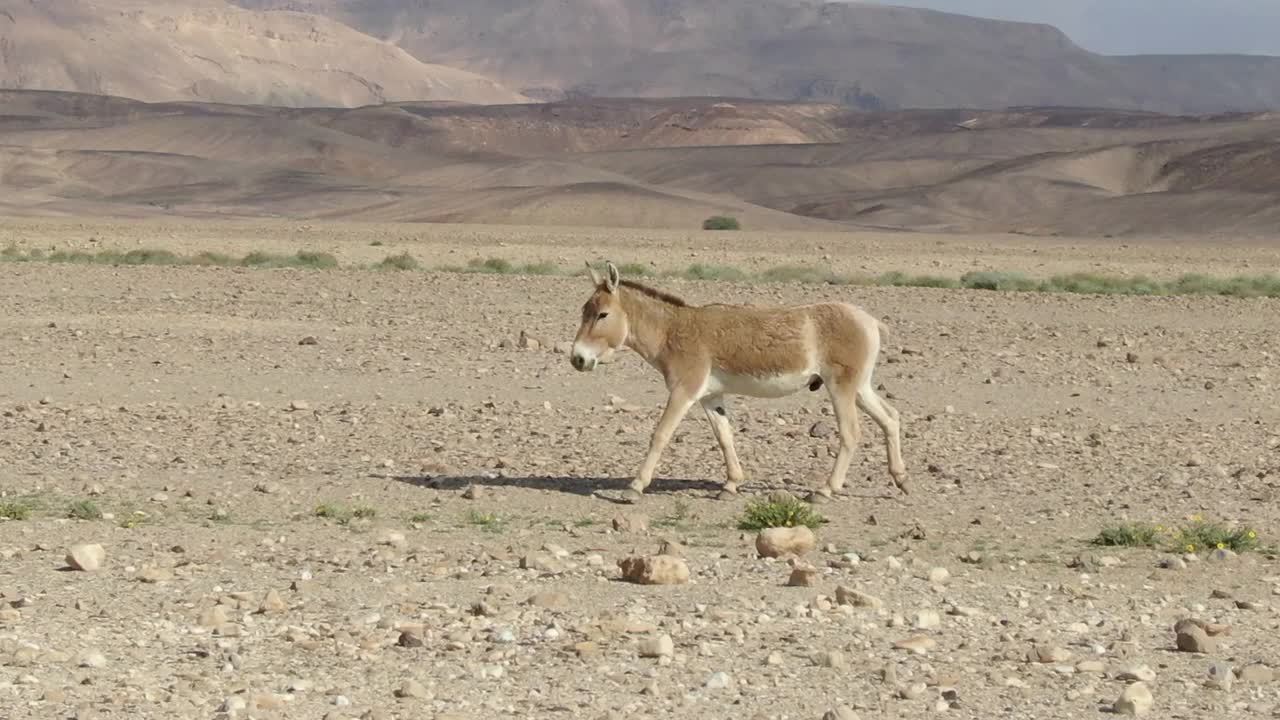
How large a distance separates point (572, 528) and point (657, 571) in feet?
6.25

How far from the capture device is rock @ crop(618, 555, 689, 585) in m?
9.77

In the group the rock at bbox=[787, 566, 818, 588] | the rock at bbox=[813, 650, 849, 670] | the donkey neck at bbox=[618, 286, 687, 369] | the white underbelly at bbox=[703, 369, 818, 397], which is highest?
the donkey neck at bbox=[618, 286, 687, 369]

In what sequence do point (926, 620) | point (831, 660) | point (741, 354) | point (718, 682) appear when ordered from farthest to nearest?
point (741, 354) < point (926, 620) < point (831, 660) < point (718, 682)

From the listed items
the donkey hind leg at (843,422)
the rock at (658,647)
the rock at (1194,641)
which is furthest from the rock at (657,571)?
the donkey hind leg at (843,422)

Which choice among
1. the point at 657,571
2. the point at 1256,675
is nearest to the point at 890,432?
the point at 657,571

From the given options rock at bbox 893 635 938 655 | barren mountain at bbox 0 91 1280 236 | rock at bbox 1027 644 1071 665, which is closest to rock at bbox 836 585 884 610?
rock at bbox 893 635 938 655

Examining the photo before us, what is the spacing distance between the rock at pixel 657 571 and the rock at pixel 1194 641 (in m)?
2.46

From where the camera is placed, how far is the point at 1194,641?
849cm

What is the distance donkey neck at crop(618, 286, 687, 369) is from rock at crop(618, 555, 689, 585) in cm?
332

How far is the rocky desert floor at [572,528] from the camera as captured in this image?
25.9 feet

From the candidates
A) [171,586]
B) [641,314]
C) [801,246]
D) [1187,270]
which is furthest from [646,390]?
[801,246]

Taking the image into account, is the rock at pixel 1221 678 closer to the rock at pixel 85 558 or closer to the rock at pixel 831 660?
the rock at pixel 831 660

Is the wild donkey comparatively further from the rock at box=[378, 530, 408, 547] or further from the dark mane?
the rock at box=[378, 530, 408, 547]

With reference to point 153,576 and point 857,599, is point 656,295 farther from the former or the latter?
point 153,576
